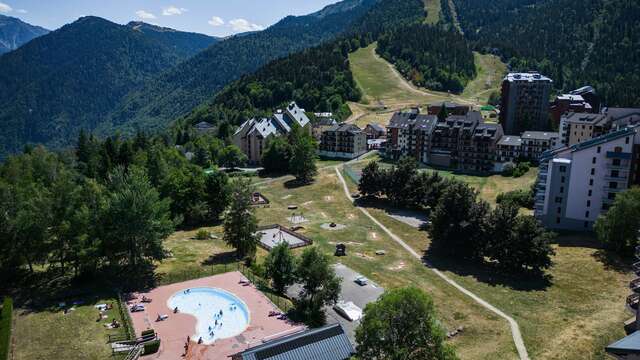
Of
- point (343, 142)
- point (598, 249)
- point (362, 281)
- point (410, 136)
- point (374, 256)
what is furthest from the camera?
point (343, 142)

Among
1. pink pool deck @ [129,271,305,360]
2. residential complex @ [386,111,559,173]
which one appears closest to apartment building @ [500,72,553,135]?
residential complex @ [386,111,559,173]

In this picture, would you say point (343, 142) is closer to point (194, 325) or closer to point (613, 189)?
point (613, 189)

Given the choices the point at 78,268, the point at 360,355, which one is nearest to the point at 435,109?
the point at 78,268

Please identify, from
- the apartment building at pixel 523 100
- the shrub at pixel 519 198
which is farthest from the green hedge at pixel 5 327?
the apartment building at pixel 523 100

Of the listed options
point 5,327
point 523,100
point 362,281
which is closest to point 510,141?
point 523,100

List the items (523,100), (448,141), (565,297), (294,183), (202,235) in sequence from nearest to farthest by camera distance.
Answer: (565,297) → (202,235) → (294,183) → (448,141) → (523,100)

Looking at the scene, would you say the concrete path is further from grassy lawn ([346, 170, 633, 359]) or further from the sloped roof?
the sloped roof

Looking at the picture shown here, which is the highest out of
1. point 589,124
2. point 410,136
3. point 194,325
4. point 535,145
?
point 589,124
